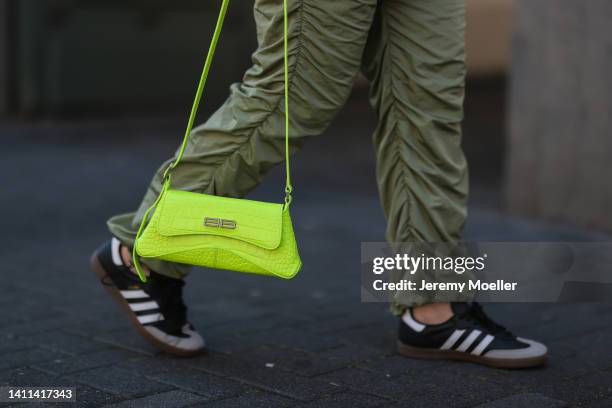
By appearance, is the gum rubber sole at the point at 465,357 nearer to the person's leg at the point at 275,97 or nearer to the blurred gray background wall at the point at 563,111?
the person's leg at the point at 275,97

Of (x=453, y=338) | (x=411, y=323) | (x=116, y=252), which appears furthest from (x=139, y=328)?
(x=453, y=338)

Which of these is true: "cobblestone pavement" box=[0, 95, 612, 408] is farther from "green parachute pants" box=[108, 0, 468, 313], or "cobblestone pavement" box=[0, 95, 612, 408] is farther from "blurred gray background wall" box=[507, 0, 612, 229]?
"green parachute pants" box=[108, 0, 468, 313]

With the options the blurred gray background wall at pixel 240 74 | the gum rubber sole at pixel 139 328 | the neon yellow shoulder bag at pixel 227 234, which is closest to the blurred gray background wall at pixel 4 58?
the blurred gray background wall at pixel 240 74

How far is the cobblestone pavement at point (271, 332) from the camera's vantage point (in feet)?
9.13

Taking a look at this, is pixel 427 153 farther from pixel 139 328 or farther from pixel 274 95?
pixel 139 328

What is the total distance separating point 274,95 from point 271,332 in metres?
0.89

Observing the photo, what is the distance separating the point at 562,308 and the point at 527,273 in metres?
0.39

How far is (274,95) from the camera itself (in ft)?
9.30

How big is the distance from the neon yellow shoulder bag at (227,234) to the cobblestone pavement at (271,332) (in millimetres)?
339

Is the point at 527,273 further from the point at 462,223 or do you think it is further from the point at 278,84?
the point at 278,84

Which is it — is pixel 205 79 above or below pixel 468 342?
above

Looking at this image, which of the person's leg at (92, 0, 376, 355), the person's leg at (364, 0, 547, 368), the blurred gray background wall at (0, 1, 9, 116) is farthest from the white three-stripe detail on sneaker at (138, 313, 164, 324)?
the blurred gray background wall at (0, 1, 9, 116)

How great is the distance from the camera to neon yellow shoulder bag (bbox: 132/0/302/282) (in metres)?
2.65

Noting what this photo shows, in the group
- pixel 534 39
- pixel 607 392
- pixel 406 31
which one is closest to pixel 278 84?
pixel 406 31
